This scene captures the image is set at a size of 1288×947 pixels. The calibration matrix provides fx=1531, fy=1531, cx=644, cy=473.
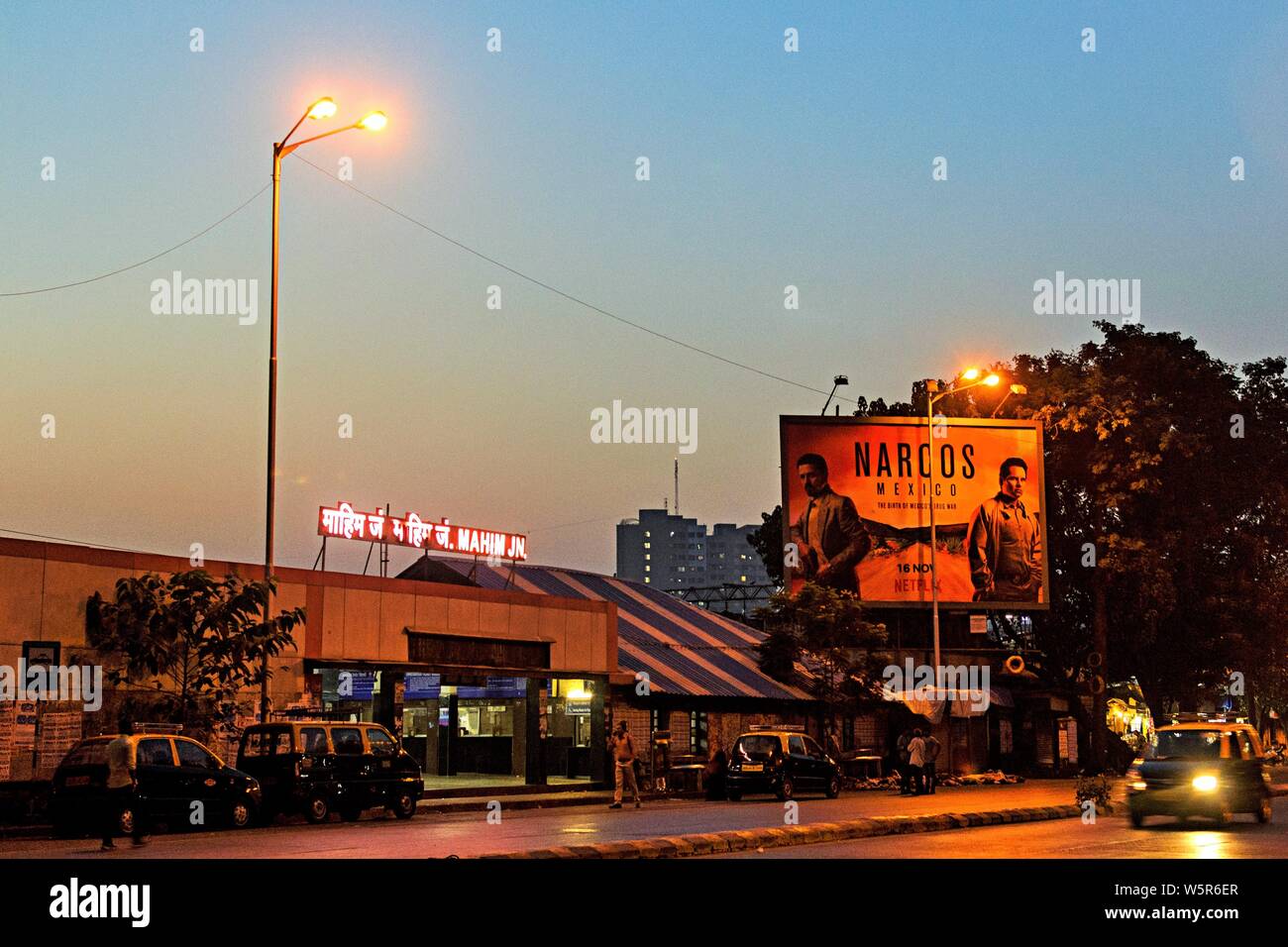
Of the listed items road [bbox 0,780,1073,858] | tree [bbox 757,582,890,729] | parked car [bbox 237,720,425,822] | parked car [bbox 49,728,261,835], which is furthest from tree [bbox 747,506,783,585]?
parked car [bbox 49,728,261,835]

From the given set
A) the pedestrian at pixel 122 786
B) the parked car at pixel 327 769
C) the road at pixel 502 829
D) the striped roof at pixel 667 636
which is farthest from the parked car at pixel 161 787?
the striped roof at pixel 667 636

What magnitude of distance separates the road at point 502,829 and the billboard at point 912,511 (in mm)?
12721

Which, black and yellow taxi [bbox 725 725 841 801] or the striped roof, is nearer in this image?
black and yellow taxi [bbox 725 725 841 801]

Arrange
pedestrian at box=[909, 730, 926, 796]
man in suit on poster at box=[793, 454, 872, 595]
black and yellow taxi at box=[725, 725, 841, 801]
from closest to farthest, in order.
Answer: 1. black and yellow taxi at box=[725, 725, 841, 801]
2. pedestrian at box=[909, 730, 926, 796]
3. man in suit on poster at box=[793, 454, 872, 595]

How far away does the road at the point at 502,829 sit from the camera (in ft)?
67.4

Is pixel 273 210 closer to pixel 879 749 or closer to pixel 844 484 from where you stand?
pixel 844 484

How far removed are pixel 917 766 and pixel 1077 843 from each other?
1742cm

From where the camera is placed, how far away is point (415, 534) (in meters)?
39.4

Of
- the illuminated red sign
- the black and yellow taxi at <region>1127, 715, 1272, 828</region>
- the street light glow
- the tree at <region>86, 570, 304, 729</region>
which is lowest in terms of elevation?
the black and yellow taxi at <region>1127, 715, 1272, 828</region>

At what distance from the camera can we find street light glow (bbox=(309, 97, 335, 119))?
2762 cm

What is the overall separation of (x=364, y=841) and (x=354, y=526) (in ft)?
53.6

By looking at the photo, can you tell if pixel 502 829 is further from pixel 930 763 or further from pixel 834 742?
pixel 834 742

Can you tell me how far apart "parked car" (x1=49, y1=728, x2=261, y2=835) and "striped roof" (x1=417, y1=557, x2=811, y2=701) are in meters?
16.6

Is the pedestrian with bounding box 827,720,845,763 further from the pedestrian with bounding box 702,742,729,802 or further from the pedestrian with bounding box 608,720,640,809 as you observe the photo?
the pedestrian with bounding box 608,720,640,809
